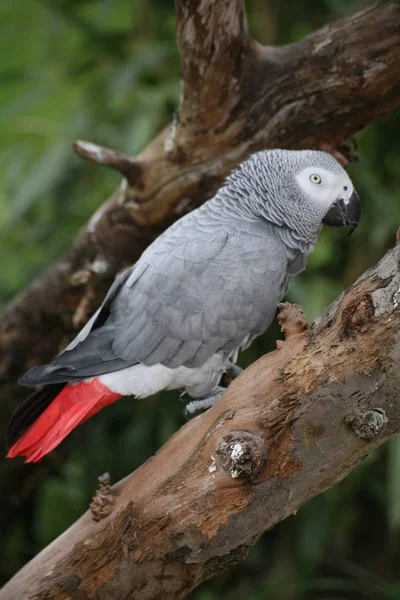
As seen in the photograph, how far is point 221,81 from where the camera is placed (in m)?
1.40

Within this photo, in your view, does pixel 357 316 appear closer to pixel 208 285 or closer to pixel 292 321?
pixel 292 321

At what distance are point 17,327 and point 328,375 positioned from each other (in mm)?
1168

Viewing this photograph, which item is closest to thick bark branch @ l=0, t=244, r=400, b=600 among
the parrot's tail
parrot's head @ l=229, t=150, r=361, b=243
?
the parrot's tail

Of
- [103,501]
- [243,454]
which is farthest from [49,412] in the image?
[243,454]

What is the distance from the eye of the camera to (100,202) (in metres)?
2.31

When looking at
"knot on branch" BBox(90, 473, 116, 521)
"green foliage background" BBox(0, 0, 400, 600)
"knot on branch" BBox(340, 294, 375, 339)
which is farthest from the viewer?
Answer: "green foliage background" BBox(0, 0, 400, 600)

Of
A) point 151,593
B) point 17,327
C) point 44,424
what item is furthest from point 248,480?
point 17,327

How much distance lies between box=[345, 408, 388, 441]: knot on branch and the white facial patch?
489mm

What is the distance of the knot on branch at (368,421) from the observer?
36.6 inches

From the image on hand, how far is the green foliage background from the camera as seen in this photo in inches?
82.0

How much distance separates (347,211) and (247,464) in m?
0.57

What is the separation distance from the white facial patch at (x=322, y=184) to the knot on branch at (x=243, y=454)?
0.51 m

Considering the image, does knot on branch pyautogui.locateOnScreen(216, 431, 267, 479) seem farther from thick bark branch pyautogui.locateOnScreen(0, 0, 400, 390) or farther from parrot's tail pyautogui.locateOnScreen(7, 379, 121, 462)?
thick bark branch pyautogui.locateOnScreen(0, 0, 400, 390)

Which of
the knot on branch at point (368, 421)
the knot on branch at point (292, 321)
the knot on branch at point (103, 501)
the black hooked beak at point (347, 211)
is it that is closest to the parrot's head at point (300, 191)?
the black hooked beak at point (347, 211)
